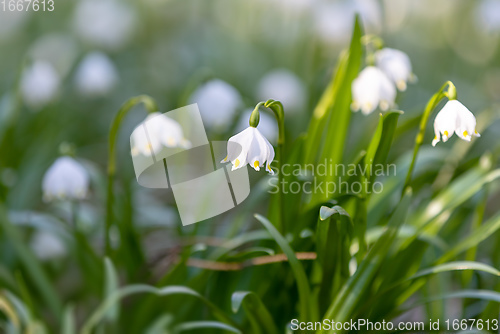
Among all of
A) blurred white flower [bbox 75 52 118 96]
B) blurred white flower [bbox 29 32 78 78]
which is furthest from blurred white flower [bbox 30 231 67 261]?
blurred white flower [bbox 29 32 78 78]

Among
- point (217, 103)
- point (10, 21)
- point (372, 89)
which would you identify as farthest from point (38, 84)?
point (10, 21)

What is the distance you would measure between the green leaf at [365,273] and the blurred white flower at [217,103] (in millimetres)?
905

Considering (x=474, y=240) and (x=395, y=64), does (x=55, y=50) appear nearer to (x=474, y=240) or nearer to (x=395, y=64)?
(x=395, y=64)

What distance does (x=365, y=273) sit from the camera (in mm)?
1467

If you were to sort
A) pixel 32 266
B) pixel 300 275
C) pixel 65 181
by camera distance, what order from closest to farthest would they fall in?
pixel 300 275 < pixel 65 181 < pixel 32 266

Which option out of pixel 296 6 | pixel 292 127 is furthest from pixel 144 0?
pixel 292 127

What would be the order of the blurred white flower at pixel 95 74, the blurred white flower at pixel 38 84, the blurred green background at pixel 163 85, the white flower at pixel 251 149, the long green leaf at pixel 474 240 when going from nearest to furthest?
the white flower at pixel 251 149
the long green leaf at pixel 474 240
the blurred green background at pixel 163 85
the blurred white flower at pixel 38 84
the blurred white flower at pixel 95 74

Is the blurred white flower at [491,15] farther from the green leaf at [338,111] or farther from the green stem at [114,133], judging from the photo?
the green stem at [114,133]

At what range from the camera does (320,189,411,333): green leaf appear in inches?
56.7

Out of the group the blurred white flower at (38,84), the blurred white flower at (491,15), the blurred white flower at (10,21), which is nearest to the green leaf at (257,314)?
the blurred white flower at (38,84)

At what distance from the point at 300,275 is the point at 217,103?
91 cm

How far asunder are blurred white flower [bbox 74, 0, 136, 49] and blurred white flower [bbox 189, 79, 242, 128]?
2261 millimetres

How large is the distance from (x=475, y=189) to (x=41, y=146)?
2.03m

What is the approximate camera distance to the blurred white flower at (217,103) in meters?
2.14
